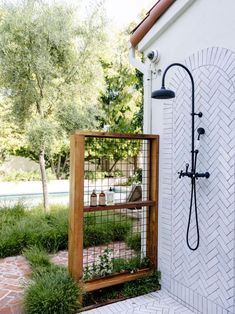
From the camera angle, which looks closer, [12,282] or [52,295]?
[52,295]

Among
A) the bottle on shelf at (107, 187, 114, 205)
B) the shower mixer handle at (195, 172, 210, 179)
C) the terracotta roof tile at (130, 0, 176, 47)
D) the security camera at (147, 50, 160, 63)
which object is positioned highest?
the terracotta roof tile at (130, 0, 176, 47)

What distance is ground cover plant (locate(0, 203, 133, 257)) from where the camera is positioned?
16.5ft

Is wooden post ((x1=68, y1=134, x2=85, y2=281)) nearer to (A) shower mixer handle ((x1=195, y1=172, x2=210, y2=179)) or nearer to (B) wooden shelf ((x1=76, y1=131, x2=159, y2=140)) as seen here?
(B) wooden shelf ((x1=76, y1=131, x2=159, y2=140))

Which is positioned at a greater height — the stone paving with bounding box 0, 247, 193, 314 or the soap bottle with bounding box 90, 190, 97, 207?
the soap bottle with bounding box 90, 190, 97, 207

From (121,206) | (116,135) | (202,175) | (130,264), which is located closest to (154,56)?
(116,135)

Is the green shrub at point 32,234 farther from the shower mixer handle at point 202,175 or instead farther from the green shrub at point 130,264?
the shower mixer handle at point 202,175

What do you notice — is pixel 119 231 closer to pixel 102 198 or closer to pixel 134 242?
pixel 134 242

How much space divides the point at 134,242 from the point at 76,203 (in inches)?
84.9

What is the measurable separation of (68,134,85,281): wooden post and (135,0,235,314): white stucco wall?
1.12m

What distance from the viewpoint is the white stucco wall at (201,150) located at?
2.94 meters

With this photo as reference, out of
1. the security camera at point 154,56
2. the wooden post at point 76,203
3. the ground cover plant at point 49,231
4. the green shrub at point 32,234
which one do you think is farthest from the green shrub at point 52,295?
the security camera at point 154,56

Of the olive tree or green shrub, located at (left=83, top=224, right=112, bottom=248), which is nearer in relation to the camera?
green shrub, located at (left=83, top=224, right=112, bottom=248)

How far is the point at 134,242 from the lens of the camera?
5.03 m

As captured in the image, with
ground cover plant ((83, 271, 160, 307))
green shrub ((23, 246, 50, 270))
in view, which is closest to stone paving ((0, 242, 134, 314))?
green shrub ((23, 246, 50, 270))
